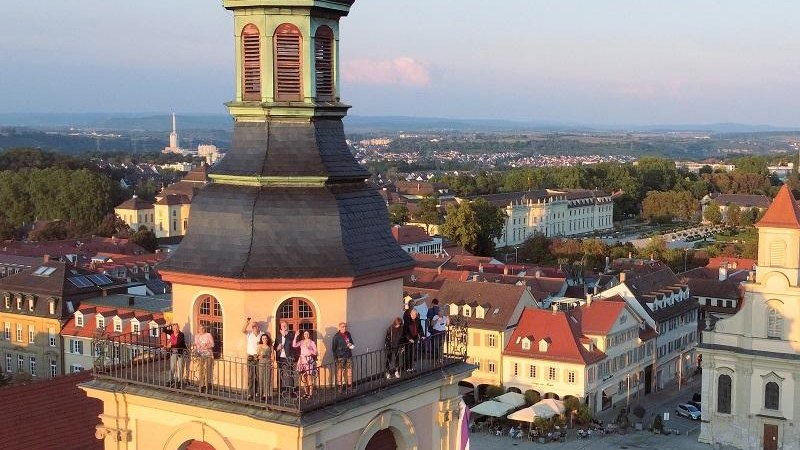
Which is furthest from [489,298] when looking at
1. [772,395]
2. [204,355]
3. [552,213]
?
[552,213]

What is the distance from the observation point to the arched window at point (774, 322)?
5181 centimetres

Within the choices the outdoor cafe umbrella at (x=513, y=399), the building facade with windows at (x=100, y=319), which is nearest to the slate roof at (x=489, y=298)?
the outdoor cafe umbrella at (x=513, y=399)

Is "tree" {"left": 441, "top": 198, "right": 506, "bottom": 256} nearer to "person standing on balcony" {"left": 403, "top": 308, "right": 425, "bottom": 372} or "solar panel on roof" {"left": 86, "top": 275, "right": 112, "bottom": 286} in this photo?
"solar panel on roof" {"left": 86, "top": 275, "right": 112, "bottom": 286}

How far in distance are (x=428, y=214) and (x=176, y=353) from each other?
11005cm

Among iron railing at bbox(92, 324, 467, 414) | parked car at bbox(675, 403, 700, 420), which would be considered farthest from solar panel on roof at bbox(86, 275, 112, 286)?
iron railing at bbox(92, 324, 467, 414)

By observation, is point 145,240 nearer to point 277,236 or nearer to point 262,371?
point 277,236

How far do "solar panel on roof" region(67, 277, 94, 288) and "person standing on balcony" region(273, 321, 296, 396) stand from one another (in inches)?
2039

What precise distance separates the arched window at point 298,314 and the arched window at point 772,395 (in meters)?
42.9

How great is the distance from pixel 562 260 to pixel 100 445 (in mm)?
83754

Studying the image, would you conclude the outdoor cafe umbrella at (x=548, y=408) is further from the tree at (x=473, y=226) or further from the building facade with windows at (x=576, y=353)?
the tree at (x=473, y=226)

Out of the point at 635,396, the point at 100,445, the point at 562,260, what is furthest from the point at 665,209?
the point at 100,445

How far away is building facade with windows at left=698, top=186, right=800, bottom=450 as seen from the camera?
169 feet

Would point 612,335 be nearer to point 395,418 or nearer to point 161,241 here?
point 395,418

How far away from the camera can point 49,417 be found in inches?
824
